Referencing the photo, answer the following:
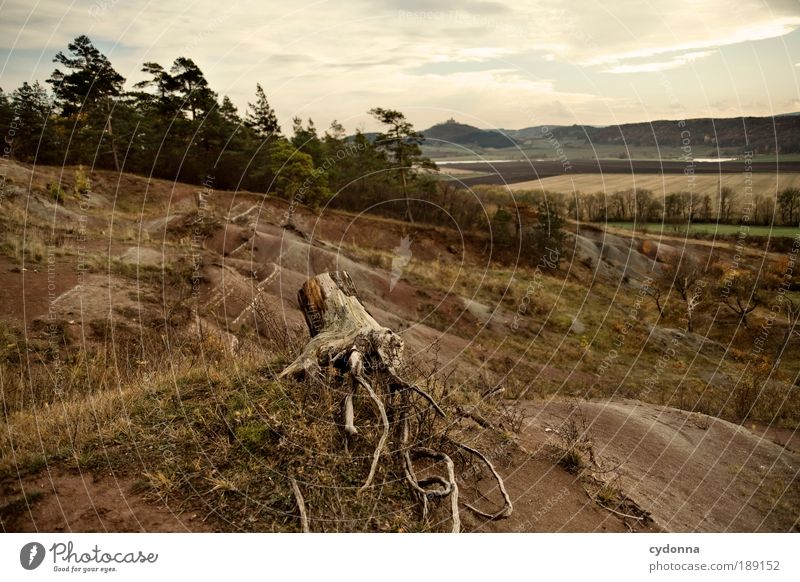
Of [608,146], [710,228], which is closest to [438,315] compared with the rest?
[710,228]

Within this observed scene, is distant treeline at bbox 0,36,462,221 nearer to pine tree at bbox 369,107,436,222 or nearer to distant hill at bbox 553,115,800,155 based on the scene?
pine tree at bbox 369,107,436,222

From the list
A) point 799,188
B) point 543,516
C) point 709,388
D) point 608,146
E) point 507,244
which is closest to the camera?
point 543,516

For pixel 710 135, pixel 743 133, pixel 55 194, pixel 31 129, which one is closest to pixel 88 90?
pixel 55 194

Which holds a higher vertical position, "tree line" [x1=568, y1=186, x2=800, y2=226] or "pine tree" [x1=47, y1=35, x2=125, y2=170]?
"pine tree" [x1=47, y1=35, x2=125, y2=170]

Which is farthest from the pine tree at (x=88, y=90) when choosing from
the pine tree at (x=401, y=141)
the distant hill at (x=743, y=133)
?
the distant hill at (x=743, y=133)

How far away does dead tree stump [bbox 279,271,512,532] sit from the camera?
480 centimetres

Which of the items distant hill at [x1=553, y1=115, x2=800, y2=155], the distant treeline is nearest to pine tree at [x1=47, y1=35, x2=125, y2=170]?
the distant treeline

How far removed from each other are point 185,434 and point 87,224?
76.0 ft

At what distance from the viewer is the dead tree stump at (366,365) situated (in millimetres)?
4801

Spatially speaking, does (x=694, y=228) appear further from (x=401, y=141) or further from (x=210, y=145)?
(x=210, y=145)

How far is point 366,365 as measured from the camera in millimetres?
6109

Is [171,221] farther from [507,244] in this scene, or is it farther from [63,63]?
[507,244]
